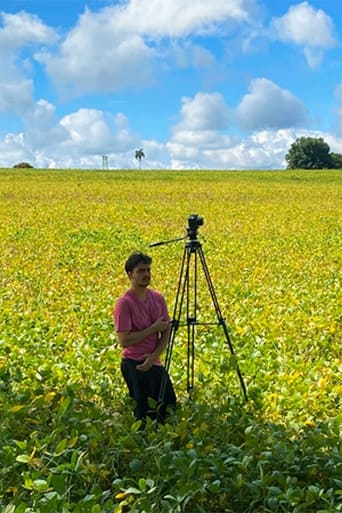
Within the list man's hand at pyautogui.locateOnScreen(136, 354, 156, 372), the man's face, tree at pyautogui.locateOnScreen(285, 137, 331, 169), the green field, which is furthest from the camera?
tree at pyautogui.locateOnScreen(285, 137, 331, 169)

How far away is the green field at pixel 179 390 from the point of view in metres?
4.15

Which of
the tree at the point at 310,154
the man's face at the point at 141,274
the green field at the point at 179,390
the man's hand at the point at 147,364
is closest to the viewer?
the green field at the point at 179,390

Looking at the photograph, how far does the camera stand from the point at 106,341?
7844 mm

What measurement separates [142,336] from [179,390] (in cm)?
133

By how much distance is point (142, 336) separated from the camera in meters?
5.23

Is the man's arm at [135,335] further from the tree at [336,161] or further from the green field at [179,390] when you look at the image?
the tree at [336,161]

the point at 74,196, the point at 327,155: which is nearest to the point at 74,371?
the point at 74,196

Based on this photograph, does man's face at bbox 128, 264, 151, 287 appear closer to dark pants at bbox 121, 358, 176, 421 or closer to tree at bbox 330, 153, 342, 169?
dark pants at bbox 121, 358, 176, 421

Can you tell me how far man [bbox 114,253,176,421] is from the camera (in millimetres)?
5215

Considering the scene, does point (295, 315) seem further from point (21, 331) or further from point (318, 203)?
point (318, 203)

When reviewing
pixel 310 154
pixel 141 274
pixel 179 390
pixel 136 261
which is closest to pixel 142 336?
pixel 141 274

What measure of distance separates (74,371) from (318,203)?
2314cm

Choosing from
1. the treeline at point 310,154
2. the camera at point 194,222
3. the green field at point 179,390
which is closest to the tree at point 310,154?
the treeline at point 310,154

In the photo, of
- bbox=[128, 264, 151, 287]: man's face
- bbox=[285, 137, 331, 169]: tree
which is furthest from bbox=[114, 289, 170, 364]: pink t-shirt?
bbox=[285, 137, 331, 169]: tree
